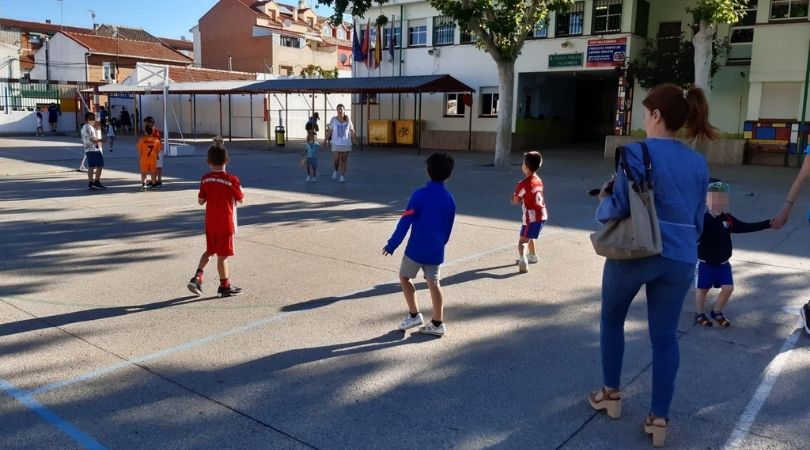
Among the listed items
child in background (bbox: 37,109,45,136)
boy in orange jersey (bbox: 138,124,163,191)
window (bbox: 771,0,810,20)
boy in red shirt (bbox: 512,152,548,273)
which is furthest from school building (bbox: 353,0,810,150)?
child in background (bbox: 37,109,45,136)

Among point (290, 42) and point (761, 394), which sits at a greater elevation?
point (290, 42)

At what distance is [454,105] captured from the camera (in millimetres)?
29344

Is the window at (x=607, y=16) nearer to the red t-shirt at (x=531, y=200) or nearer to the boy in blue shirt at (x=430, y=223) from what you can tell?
the red t-shirt at (x=531, y=200)

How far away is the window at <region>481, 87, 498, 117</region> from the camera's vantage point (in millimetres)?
27797

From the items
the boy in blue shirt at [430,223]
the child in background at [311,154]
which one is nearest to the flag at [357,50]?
the child in background at [311,154]

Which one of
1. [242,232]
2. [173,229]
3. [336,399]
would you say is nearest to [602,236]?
[336,399]

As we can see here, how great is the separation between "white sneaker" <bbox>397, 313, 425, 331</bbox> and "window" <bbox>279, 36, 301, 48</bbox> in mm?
60813

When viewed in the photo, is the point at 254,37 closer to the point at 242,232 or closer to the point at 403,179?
the point at 403,179

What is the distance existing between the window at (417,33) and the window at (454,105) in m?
2.80

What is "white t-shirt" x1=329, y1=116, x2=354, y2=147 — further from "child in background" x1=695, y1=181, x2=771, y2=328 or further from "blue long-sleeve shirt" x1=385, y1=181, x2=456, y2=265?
"child in background" x1=695, y1=181, x2=771, y2=328

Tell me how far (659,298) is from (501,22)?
15646 millimetres

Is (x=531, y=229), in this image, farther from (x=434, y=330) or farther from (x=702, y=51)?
(x=702, y=51)

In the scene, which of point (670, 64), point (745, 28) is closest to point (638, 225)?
point (670, 64)

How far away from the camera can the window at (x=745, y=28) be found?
872 inches
